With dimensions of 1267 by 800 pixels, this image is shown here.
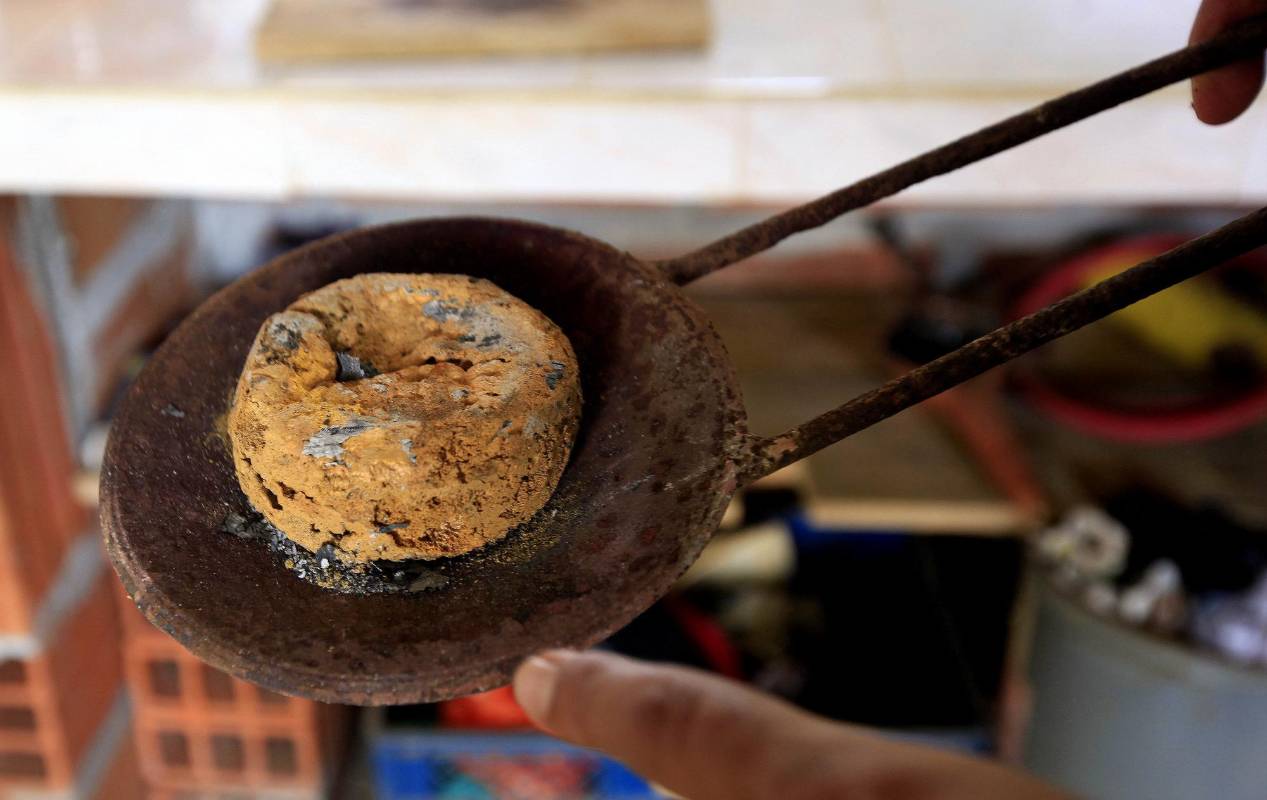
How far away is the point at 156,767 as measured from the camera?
5.98 feet

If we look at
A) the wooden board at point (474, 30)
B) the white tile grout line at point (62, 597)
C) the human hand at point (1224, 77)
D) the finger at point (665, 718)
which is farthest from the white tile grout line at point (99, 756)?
the human hand at point (1224, 77)

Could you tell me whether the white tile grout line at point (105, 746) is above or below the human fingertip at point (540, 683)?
below

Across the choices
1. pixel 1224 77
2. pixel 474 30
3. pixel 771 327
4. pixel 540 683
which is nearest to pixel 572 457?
pixel 540 683

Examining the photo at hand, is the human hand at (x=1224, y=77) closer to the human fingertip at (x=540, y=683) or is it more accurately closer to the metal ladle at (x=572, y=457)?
the metal ladle at (x=572, y=457)

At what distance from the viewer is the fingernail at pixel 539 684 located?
0.54m

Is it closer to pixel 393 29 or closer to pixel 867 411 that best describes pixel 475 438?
pixel 867 411

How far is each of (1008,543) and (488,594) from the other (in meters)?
1.46

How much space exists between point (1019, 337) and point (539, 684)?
0.30m

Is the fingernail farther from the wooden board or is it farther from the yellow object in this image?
the yellow object

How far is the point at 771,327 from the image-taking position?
5.78 ft

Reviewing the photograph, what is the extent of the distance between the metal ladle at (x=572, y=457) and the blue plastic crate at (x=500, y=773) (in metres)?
1.09

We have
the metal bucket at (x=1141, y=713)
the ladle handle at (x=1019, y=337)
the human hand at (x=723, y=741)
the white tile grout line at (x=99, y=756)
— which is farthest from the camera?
the white tile grout line at (x=99, y=756)

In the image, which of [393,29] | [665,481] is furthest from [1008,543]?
[665,481]

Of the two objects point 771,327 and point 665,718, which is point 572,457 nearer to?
point 665,718
